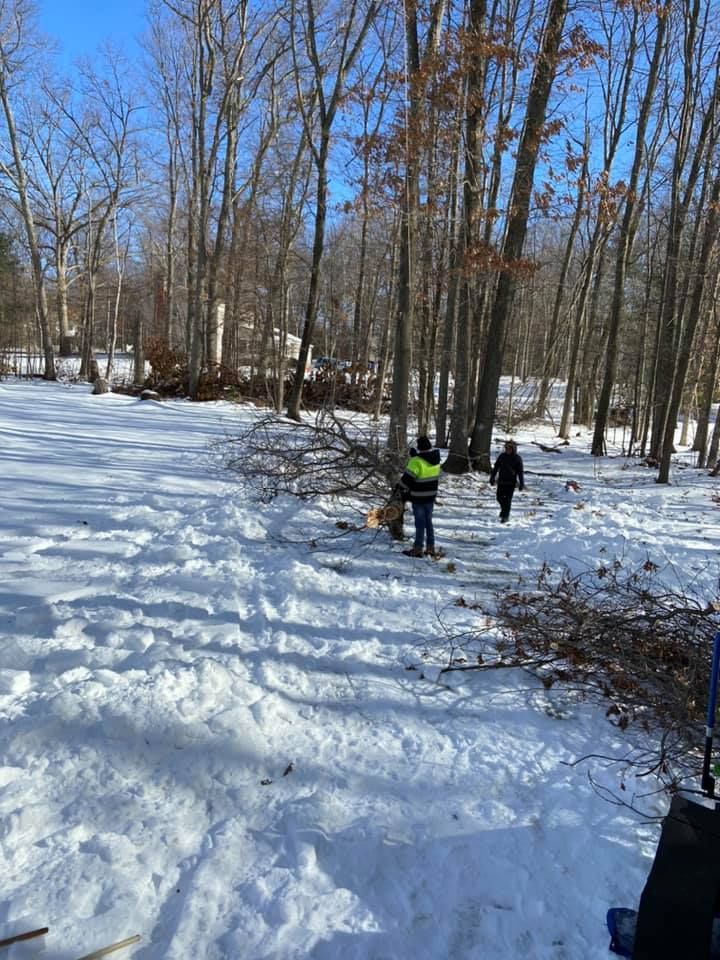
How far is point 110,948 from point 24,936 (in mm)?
391

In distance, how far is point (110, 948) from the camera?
7.82 feet

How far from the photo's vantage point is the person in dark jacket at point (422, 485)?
7355 millimetres

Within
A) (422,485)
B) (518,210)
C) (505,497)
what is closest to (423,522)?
(422,485)

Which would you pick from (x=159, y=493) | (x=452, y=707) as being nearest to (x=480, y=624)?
(x=452, y=707)

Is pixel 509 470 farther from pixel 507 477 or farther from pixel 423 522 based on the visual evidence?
pixel 423 522

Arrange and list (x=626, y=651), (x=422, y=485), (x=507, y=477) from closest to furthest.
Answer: (x=626, y=651) < (x=422, y=485) < (x=507, y=477)

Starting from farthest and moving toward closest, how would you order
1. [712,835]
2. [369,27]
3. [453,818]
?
[369,27], [453,818], [712,835]

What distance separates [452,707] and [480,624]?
149cm

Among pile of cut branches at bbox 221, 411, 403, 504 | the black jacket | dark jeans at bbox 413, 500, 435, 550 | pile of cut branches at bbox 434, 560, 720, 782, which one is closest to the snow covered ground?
pile of cut branches at bbox 434, 560, 720, 782

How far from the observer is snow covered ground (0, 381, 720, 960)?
2623 mm

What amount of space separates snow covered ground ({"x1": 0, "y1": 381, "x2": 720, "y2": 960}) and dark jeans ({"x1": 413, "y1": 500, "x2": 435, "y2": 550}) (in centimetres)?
52

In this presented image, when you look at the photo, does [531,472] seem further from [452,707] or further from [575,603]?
[452,707]

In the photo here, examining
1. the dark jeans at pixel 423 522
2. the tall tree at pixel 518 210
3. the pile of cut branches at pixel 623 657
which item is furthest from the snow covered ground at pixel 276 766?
the tall tree at pixel 518 210

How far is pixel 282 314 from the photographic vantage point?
19.9 metres
